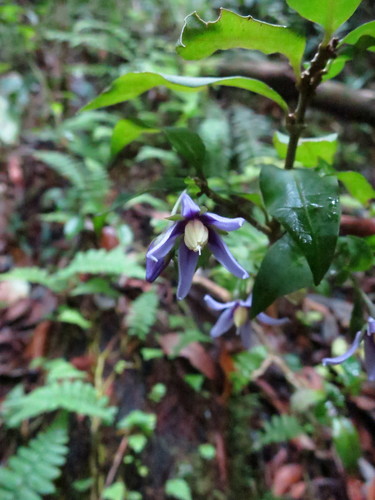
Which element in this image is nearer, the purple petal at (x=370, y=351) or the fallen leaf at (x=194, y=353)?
the purple petal at (x=370, y=351)

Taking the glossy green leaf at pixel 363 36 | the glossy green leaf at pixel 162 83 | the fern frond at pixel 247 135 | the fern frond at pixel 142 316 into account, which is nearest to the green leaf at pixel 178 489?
the fern frond at pixel 142 316

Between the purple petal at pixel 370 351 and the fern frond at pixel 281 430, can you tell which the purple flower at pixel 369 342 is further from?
the fern frond at pixel 281 430

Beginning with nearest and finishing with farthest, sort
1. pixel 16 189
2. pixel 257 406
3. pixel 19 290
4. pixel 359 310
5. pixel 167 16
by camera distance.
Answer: pixel 359 310
pixel 257 406
pixel 19 290
pixel 16 189
pixel 167 16

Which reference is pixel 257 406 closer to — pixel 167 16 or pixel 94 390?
pixel 94 390

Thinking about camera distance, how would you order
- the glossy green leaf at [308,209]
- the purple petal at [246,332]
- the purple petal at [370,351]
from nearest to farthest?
the glossy green leaf at [308,209], the purple petal at [370,351], the purple petal at [246,332]

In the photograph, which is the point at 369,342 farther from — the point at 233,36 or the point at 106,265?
the point at 106,265

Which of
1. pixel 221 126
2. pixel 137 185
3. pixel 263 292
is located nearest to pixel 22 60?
pixel 137 185

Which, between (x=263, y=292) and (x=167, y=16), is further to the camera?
(x=167, y=16)

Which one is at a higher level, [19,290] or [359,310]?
[359,310]
